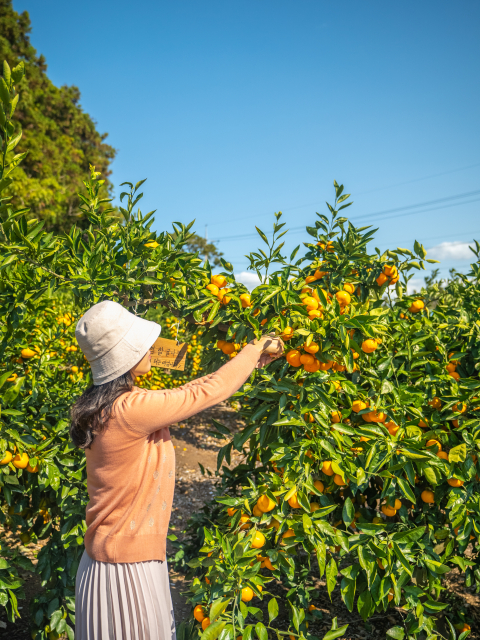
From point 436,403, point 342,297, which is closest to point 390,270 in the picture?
point 342,297

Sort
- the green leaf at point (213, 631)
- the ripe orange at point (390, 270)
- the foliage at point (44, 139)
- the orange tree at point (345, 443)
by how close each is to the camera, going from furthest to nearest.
Result: the foliage at point (44, 139) < the ripe orange at point (390, 270) < the orange tree at point (345, 443) < the green leaf at point (213, 631)

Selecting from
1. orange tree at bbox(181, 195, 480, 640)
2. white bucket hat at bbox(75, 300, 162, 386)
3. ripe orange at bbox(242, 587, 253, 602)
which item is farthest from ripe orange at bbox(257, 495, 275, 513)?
white bucket hat at bbox(75, 300, 162, 386)

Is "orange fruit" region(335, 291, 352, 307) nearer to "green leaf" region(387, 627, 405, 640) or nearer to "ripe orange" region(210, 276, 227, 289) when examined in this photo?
"ripe orange" region(210, 276, 227, 289)

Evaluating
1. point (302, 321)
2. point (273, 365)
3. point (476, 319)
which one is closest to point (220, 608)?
point (273, 365)

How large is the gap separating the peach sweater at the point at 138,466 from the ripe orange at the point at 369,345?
1.37 ft

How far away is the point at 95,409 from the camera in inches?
47.9

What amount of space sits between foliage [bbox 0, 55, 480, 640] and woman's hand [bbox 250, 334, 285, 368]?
0.12ft

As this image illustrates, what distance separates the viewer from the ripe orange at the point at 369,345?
147 centimetres

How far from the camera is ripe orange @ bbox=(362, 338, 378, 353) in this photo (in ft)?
4.81

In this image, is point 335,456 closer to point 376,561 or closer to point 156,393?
point 376,561

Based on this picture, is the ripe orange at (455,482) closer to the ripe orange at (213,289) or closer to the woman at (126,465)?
the woman at (126,465)

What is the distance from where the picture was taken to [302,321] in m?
1.43

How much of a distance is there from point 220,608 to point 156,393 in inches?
25.6

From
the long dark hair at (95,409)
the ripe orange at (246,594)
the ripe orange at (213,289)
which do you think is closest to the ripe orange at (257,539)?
the ripe orange at (246,594)
